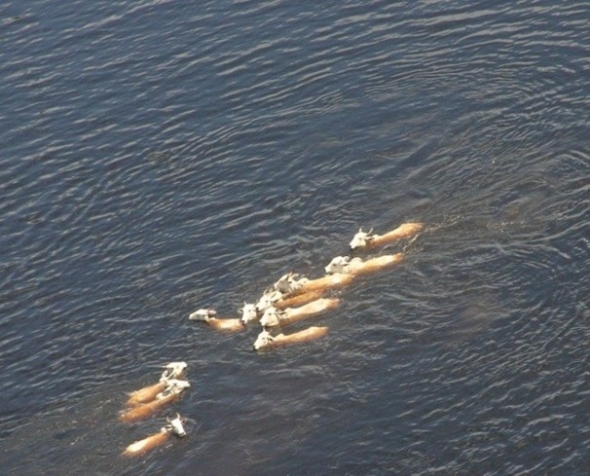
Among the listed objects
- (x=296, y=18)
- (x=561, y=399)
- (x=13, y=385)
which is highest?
(x=296, y=18)

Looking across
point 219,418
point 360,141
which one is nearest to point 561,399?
point 219,418

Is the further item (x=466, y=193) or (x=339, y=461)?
(x=466, y=193)

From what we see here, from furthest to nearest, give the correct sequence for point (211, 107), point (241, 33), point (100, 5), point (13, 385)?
point (100, 5) → point (241, 33) → point (211, 107) → point (13, 385)

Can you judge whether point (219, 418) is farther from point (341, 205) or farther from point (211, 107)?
point (211, 107)

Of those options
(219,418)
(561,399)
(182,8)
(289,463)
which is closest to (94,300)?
(219,418)

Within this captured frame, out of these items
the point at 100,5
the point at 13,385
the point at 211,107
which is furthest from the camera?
the point at 100,5

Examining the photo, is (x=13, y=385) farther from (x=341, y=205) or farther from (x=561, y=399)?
(x=561, y=399)

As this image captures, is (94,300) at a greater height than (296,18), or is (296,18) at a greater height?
(296,18)
